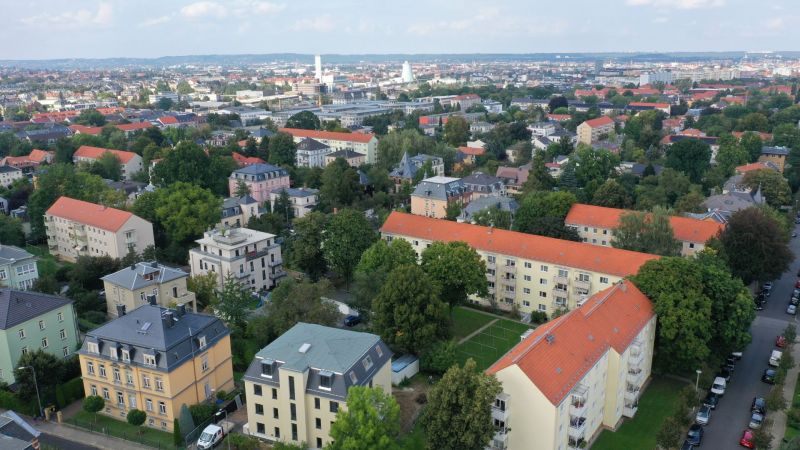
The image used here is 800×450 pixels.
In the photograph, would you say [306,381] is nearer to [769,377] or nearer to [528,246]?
[528,246]

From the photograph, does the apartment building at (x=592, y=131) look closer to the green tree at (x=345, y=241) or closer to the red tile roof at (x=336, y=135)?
the red tile roof at (x=336, y=135)

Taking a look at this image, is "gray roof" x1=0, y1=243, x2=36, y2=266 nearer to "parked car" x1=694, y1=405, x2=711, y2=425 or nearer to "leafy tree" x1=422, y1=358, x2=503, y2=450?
"leafy tree" x1=422, y1=358, x2=503, y2=450

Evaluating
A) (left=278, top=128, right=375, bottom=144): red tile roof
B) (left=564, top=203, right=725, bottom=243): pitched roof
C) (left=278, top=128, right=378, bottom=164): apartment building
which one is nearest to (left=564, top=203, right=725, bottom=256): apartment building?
(left=564, top=203, right=725, bottom=243): pitched roof

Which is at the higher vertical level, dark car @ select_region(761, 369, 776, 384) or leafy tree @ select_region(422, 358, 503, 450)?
leafy tree @ select_region(422, 358, 503, 450)

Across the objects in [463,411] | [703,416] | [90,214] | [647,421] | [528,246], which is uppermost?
[528,246]

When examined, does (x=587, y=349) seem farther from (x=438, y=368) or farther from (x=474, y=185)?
(x=474, y=185)

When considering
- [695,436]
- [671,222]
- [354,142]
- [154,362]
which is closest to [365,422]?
[154,362]
